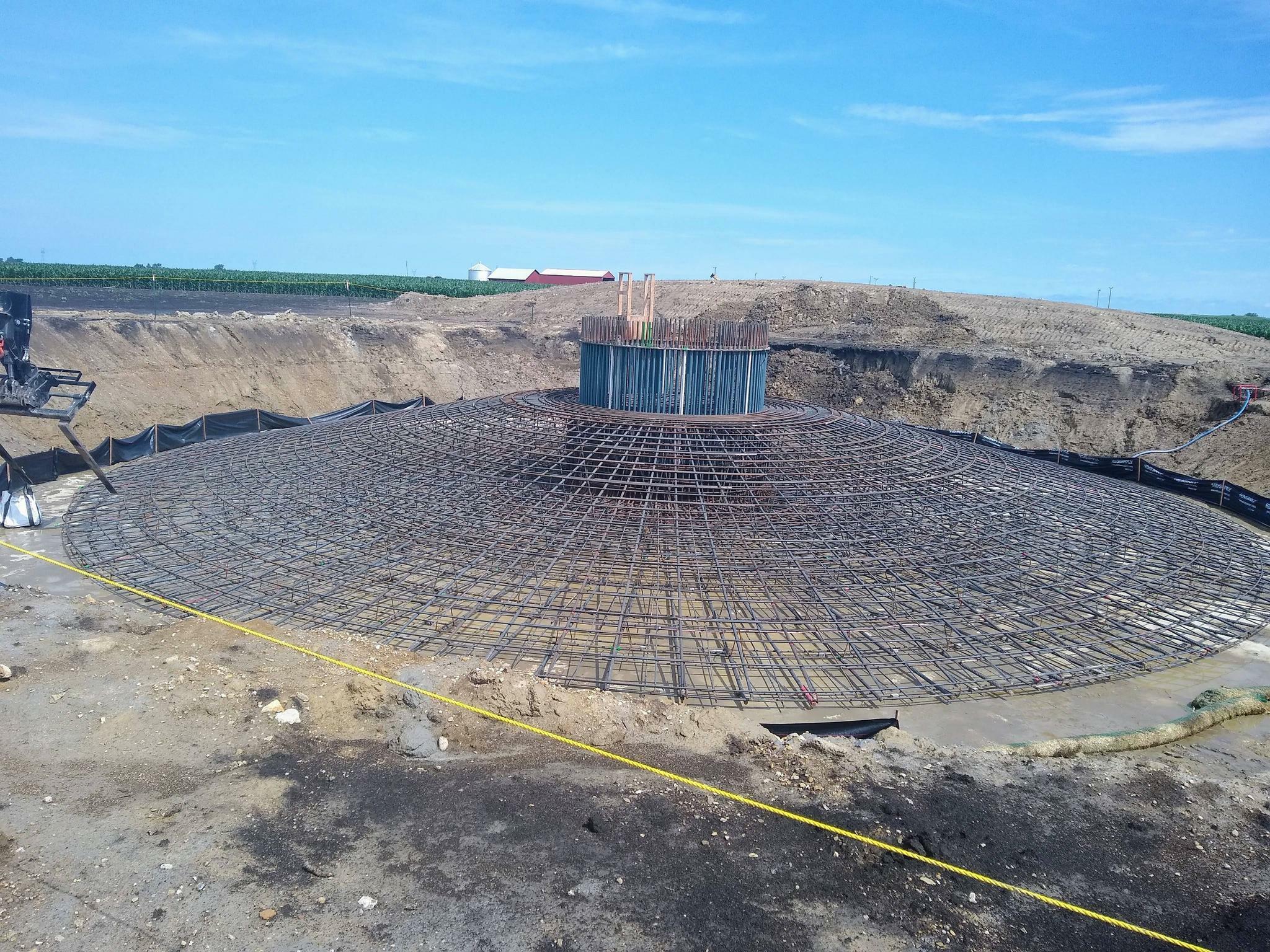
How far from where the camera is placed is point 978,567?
599 inches

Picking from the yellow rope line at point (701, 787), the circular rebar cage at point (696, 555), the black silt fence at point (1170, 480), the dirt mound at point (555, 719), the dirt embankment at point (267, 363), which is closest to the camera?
the yellow rope line at point (701, 787)

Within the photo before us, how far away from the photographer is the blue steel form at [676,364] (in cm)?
1819

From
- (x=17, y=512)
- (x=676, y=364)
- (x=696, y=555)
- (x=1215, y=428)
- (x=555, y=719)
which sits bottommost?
(x=555, y=719)

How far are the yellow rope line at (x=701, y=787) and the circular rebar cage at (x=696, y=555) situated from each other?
451mm

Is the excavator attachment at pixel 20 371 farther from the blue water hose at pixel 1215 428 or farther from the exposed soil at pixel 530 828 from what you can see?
the blue water hose at pixel 1215 428

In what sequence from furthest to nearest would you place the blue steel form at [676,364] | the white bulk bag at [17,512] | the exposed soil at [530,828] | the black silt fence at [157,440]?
1. the black silt fence at [157,440]
2. the white bulk bag at [17,512]
3. the blue steel form at [676,364]
4. the exposed soil at [530,828]

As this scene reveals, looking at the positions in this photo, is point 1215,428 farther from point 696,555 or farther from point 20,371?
point 20,371

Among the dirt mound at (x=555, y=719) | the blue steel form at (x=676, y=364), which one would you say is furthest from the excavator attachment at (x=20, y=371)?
the dirt mound at (x=555, y=719)

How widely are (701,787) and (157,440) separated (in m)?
24.4

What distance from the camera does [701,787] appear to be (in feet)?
31.7

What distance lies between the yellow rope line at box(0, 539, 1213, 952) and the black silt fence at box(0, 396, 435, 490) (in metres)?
9.96

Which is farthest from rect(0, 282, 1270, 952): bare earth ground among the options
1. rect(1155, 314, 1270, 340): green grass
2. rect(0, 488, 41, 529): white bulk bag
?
rect(1155, 314, 1270, 340): green grass

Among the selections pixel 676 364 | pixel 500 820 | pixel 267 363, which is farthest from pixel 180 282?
pixel 500 820

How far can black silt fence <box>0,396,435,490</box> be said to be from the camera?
22906 millimetres
